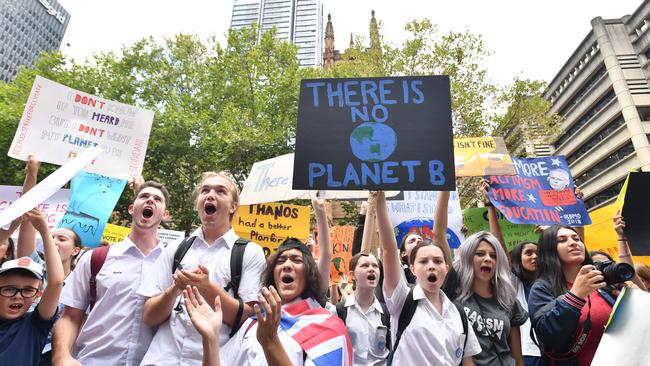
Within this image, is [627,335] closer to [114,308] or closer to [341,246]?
[114,308]

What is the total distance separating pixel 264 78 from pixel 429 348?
58.8 feet

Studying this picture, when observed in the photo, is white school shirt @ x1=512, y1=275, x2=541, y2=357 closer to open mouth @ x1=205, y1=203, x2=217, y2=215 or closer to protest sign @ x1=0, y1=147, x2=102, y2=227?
open mouth @ x1=205, y1=203, x2=217, y2=215

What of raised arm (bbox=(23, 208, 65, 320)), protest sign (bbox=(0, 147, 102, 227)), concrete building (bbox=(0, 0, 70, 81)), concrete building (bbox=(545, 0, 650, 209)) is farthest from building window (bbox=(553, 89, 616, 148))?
concrete building (bbox=(0, 0, 70, 81))

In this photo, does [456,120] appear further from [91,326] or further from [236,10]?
[236,10]

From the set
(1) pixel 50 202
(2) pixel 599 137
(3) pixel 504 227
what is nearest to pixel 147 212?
(1) pixel 50 202

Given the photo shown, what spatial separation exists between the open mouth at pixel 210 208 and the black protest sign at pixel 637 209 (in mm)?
4099

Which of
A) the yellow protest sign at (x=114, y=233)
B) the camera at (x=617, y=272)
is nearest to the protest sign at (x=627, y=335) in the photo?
the camera at (x=617, y=272)

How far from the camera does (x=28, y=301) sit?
8.39ft

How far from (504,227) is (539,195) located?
80 cm

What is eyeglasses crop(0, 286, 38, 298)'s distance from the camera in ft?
8.14

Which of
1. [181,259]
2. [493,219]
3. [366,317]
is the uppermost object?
[493,219]

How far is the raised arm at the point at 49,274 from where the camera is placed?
2.43 metres

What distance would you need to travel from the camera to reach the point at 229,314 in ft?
7.11

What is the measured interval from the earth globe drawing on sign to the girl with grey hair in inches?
43.8
